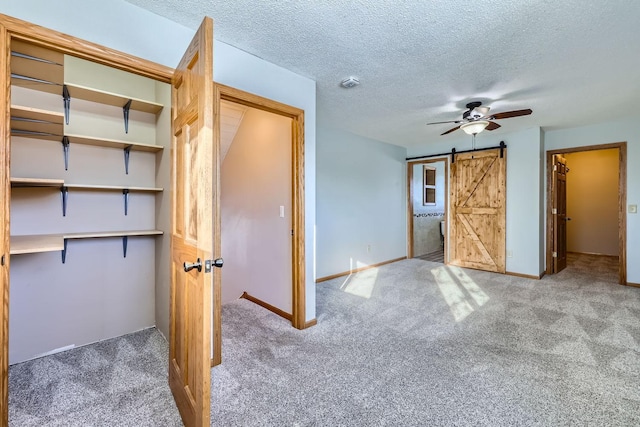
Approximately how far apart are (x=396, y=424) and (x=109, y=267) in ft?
8.10

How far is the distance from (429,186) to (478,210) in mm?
1883

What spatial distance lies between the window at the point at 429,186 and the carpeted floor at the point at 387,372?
3694 millimetres

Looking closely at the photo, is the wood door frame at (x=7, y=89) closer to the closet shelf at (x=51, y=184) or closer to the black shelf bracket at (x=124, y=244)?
the closet shelf at (x=51, y=184)

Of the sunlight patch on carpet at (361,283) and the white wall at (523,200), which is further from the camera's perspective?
the white wall at (523,200)

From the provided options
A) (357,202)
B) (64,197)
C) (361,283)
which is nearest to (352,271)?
(361,283)

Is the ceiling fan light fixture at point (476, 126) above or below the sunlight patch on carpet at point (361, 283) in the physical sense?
above

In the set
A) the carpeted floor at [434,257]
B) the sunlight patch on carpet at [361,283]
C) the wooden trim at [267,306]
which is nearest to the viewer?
the wooden trim at [267,306]

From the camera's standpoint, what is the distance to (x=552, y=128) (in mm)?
4406

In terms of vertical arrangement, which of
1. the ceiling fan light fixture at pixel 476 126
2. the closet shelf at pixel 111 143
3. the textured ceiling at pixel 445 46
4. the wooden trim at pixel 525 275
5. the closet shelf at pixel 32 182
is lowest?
the wooden trim at pixel 525 275

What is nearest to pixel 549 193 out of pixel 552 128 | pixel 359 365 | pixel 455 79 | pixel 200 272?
pixel 552 128

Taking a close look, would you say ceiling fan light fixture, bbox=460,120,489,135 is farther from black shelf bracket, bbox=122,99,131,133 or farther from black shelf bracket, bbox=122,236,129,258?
black shelf bracket, bbox=122,236,129,258

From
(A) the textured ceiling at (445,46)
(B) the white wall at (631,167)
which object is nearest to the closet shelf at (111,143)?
(A) the textured ceiling at (445,46)

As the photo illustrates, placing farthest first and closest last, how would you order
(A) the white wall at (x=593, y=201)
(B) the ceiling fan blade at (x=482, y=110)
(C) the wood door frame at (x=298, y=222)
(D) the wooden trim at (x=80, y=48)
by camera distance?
(A) the white wall at (x=593, y=201) → (B) the ceiling fan blade at (x=482, y=110) → (C) the wood door frame at (x=298, y=222) → (D) the wooden trim at (x=80, y=48)

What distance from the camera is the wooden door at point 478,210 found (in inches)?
187
